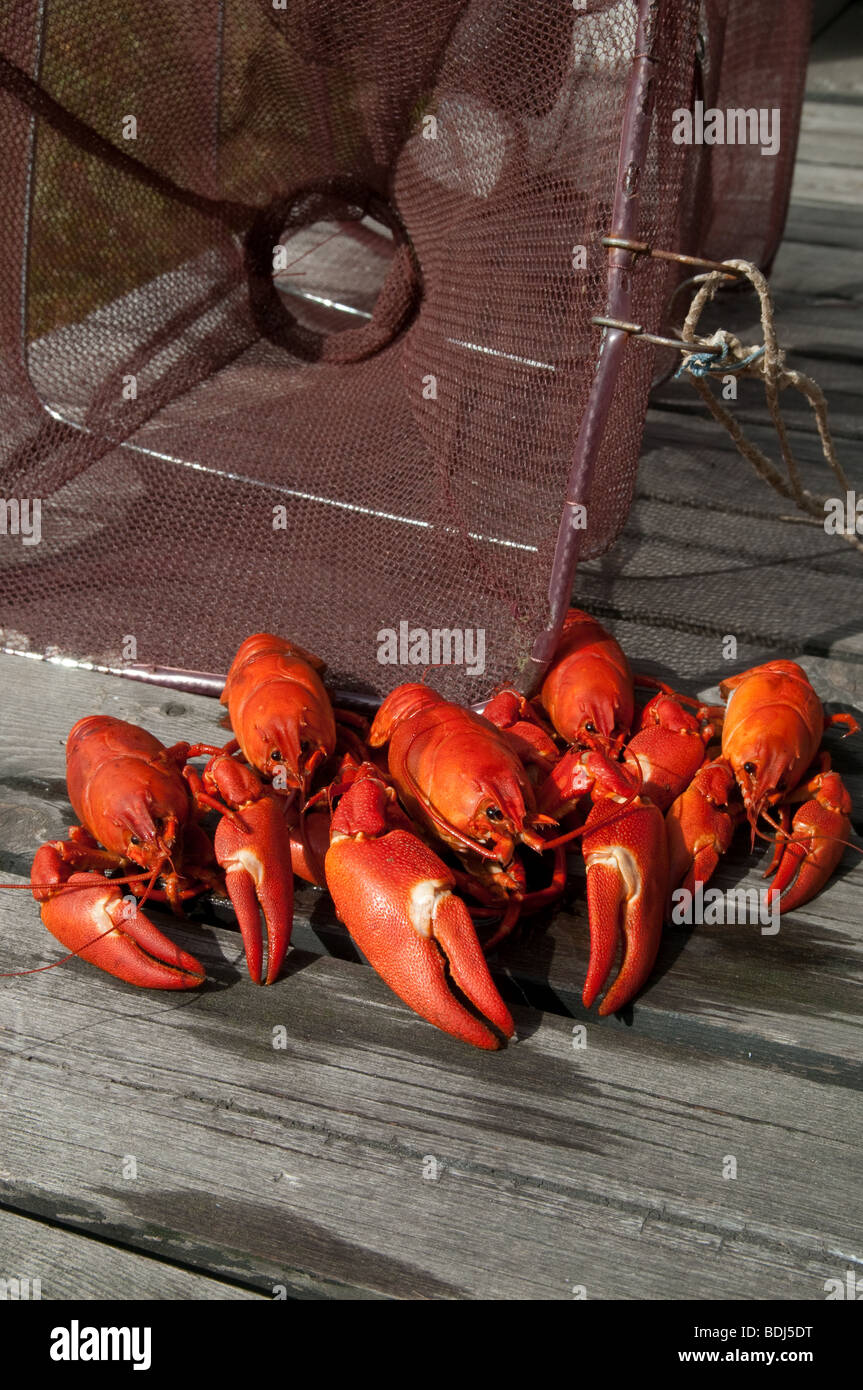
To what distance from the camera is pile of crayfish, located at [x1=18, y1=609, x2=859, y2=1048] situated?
164cm

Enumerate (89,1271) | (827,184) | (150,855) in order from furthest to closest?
1. (827,184)
2. (150,855)
3. (89,1271)

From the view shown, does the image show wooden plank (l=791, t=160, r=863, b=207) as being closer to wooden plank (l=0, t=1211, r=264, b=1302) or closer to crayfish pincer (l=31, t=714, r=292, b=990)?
crayfish pincer (l=31, t=714, r=292, b=990)

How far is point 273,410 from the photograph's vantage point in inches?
109

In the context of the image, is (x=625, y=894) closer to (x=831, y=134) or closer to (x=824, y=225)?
(x=824, y=225)

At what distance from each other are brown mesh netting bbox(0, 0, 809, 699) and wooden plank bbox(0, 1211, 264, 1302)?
43.2 inches

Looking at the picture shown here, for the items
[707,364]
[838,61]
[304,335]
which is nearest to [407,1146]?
[707,364]

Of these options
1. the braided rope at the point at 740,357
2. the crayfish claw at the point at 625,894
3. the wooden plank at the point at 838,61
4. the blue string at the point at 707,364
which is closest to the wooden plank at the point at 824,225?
the wooden plank at the point at 838,61

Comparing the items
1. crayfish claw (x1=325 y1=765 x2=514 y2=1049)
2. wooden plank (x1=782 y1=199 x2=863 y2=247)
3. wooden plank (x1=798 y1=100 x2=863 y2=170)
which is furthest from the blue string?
wooden plank (x1=798 y1=100 x2=863 y2=170)

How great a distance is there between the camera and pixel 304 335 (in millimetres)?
3053

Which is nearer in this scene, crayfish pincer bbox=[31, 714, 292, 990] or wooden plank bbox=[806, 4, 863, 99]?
crayfish pincer bbox=[31, 714, 292, 990]

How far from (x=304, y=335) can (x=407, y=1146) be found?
218cm

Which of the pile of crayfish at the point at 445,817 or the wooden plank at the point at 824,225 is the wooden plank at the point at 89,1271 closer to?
the pile of crayfish at the point at 445,817

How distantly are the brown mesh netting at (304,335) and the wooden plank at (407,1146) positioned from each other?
0.75 metres
